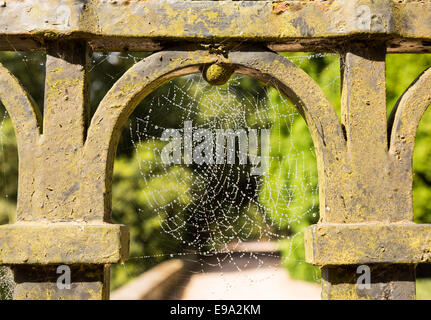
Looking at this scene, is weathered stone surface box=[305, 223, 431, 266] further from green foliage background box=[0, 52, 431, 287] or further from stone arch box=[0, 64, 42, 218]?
green foliage background box=[0, 52, 431, 287]

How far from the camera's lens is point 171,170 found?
7227 millimetres

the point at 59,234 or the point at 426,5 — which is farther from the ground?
the point at 426,5

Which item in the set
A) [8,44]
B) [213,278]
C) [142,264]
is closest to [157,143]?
[142,264]

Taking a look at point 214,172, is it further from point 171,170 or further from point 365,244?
point 365,244

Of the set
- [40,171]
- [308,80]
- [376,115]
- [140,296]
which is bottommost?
[140,296]

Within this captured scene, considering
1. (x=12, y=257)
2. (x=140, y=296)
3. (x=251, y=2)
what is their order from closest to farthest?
(x=12, y=257) → (x=251, y=2) → (x=140, y=296)

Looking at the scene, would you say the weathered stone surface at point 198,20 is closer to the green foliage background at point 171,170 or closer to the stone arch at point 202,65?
the stone arch at point 202,65

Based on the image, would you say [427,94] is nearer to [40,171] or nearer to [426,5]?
[426,5]

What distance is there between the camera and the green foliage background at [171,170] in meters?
4.77

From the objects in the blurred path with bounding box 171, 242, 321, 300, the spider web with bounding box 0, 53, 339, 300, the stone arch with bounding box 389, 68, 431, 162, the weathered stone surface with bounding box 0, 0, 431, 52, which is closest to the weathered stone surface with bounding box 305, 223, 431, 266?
the stone arch with bounding box 389, 68, 431, 162

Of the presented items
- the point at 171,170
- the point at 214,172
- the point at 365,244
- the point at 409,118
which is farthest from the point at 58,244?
the point at 214,172

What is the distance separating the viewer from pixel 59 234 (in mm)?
1821

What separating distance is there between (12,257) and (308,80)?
154 cm

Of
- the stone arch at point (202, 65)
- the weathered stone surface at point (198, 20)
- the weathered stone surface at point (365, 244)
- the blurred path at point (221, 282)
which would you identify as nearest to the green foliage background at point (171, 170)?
the blurred path at point (221, 282)
